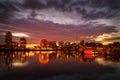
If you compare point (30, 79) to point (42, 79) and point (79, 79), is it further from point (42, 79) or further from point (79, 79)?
point (79, 79)

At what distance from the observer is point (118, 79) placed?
42.3 metres

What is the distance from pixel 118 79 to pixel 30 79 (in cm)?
2115

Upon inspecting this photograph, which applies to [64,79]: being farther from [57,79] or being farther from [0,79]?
[0,79]

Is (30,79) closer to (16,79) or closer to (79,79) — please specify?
(16,79)

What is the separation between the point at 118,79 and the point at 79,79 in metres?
9.43

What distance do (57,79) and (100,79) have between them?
1044 cm

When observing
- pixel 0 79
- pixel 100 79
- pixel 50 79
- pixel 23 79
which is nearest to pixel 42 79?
pixel 50 79

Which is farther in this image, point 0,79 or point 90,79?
point 90,79

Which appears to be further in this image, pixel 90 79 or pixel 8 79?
pixel 90 79

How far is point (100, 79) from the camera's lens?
139 feet

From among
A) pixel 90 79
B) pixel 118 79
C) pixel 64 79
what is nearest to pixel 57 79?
pixel 64 79

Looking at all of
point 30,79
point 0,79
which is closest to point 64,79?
point 30,79

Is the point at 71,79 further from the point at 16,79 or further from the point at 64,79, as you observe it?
the point at 16,79

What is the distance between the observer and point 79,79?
42.6 m
